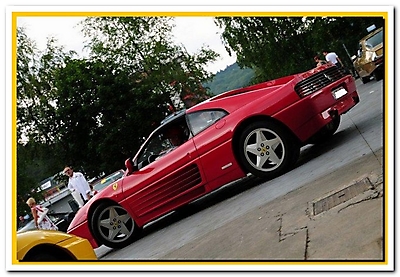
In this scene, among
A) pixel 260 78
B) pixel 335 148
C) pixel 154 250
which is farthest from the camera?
pixel 335 148

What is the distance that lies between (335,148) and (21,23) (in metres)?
3.37

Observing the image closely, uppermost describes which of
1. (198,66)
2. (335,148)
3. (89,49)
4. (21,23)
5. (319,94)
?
(21,23)

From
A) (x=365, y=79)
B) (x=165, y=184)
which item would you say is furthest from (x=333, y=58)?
(x=165, y=184)

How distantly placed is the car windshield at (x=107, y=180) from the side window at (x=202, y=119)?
0.85m

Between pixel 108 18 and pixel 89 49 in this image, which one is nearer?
pixel 108 18

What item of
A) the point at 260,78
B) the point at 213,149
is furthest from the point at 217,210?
the point at 260,78

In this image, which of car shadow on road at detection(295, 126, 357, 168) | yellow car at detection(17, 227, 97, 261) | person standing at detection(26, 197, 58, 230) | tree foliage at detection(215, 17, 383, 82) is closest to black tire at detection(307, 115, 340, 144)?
car shadow on road at detection(295, 126, 357, 168)

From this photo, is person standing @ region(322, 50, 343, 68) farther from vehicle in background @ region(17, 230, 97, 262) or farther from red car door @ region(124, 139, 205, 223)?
vehicle in background @ region(17, 230, 97, 262)

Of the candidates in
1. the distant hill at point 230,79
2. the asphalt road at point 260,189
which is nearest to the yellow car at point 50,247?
the asphalt road at point 260,189

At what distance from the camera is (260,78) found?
6.34 meters

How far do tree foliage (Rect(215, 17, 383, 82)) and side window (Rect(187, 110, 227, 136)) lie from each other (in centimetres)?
54

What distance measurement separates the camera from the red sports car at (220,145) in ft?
20.8

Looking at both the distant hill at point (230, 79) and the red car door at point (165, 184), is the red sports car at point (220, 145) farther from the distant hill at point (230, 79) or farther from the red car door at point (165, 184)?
the distant hill at point (230, 79)

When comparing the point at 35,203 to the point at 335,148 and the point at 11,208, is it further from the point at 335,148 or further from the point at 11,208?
the point at 335,148
